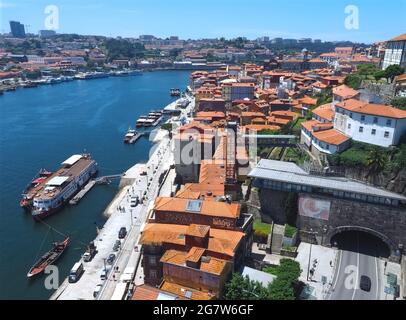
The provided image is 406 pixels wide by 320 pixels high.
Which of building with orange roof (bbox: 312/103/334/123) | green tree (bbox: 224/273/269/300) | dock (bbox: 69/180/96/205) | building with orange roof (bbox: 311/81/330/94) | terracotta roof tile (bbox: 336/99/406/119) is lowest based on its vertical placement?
dock (bbox: 69/180/96/205)

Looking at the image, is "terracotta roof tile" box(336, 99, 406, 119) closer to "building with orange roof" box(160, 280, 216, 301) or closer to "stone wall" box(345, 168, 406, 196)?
"stone wall" box(345, 168, 406, 196)

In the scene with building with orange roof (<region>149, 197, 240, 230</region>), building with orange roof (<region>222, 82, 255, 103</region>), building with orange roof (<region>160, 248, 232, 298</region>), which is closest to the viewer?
building with orange roof (<region>160, 248, 232, 298</region>)

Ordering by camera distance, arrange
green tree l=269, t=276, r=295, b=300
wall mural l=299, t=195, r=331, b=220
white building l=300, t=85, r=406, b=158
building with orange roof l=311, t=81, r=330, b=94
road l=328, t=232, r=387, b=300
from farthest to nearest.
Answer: building with orange roof l=311, t=81, r=330, b=94 → white building l=300, t=85, r=406, b=158 → wall mural l=299, t=195, r=331, b=220 → road l=328, t=232, r=387, b=300 → green tree l=269, t=276, r=295, b=300

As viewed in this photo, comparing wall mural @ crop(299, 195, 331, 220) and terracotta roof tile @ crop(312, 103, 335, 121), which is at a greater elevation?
terracotta roof tile @ crop(312, 103, 335, 121)

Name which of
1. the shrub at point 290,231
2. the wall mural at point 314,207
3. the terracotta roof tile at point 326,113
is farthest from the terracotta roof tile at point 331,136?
the shrub at point 290,231

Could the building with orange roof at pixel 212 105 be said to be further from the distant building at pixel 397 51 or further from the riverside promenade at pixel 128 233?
the distant building at pixel 397 51

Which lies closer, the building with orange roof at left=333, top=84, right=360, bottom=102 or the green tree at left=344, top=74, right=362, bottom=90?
the building with orange roof at left=333, top=84, right=360, bottom=102

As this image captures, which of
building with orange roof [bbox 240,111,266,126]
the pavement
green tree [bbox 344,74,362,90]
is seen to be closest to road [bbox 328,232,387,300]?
the pavement
